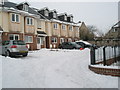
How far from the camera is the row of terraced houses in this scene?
19.0 m

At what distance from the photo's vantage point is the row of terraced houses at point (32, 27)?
19.0 metres

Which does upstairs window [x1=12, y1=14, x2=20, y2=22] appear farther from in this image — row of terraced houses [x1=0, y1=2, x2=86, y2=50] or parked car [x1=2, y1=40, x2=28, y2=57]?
parked car [x1=2, y1=40, x2=28, y2=57]

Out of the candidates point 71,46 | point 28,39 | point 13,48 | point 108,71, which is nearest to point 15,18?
point 28,39

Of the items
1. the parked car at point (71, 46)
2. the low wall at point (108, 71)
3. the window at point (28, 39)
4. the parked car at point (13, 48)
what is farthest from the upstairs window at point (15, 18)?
the low wall at point (108, 71)

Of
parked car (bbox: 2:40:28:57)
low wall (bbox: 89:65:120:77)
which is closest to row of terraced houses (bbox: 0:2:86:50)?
parked car (bbox: 2:40:28:57)

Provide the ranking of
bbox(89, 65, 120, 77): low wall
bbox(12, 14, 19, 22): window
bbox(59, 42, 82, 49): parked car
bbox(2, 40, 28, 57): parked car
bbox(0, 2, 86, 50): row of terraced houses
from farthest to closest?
bbox(59, 42, 82, 49): parked car
bbox(12, 14, 19, 22): window
bbox(0, 2, 86, 50): row of terraced houses
bbox(2, 40, 28, 57): parked car
bbox(89, 65, 120, 77): low wall

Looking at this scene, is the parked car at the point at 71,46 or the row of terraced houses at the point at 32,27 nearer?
the row of terraced houses at the point at 32,27

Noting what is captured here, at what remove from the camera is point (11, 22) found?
19.1 m

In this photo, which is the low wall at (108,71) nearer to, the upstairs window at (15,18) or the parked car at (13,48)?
the parked car at (13,48)

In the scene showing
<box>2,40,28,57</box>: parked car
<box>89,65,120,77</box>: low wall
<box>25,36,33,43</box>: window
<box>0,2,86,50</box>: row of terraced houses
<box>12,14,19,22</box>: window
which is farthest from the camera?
<box>25,36,33,43</box>: window

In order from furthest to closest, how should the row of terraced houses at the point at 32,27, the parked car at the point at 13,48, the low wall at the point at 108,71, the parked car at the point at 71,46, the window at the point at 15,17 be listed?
the parked car at the point at 71,46
the window at the point at 15,17
the row of terraced houses at the point at 32,27
the parked car at the point at 13,48
the low wall at the point at 108,71

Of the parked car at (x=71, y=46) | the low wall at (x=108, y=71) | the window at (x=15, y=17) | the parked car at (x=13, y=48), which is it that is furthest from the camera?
the parked car at (x=71, y=46)

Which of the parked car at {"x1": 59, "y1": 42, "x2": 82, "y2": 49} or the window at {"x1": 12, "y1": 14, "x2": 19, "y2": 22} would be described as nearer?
the window at {"x1": 12, "y1": 14, "x2": 19, "y2": 22}

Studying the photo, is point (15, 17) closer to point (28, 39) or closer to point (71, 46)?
point (28, 39)
